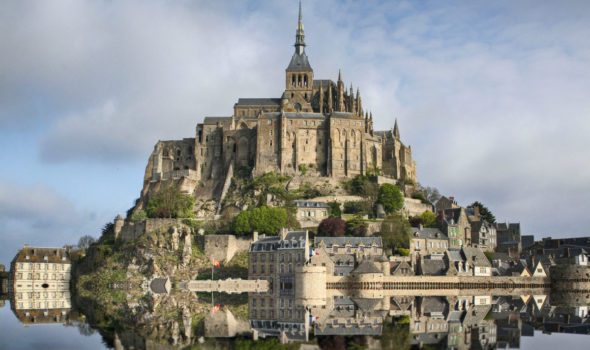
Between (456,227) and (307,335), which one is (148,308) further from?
(456,227)

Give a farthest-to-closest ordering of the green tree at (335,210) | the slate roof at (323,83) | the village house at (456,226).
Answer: the slate roof at (323,83), the green tree at (335,210), the village house at (456,226)

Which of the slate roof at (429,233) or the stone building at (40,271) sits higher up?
the slate roof at (429,233)

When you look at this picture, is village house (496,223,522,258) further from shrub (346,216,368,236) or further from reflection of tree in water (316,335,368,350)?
reflection of tree in water (316,335,368,350)

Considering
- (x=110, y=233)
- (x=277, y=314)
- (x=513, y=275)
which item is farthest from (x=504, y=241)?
(x=277, y=314)

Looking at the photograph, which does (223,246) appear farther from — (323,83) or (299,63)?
(299,63)

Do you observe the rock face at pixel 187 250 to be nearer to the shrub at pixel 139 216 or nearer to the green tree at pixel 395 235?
the shrub at pixel 139 216

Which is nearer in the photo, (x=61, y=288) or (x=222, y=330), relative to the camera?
(x=222, y=330)

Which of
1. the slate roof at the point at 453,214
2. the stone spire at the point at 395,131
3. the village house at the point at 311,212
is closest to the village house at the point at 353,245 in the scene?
the village house at the point at 311,212
